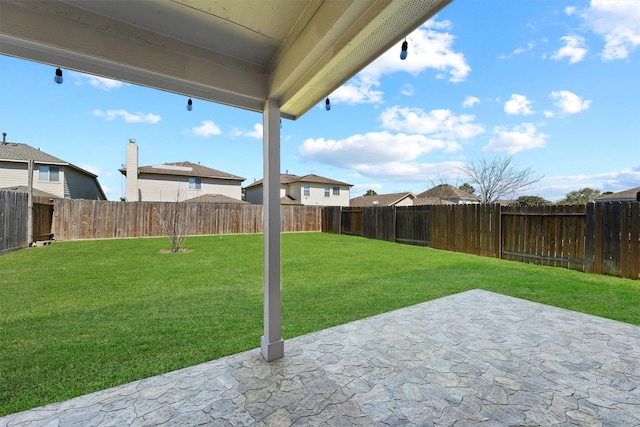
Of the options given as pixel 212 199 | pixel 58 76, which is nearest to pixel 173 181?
pixel 212 199

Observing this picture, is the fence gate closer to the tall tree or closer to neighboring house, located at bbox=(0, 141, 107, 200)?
the tall tree

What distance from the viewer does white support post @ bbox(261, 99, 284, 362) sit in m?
2.25

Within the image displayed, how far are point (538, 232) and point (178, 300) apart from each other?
23.6ft

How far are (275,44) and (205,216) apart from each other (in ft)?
37.8

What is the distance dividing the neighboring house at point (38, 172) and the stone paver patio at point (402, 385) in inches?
525

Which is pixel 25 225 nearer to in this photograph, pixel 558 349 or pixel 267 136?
pixel 267 136

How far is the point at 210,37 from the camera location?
1.77m

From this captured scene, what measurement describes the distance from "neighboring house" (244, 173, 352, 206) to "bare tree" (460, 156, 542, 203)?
32.7 ft

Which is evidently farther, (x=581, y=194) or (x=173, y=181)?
(x=173, y=181)

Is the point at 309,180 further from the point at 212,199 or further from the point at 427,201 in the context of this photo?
the point at 427,201

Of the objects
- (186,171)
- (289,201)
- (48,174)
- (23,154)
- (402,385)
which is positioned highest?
(186,171)

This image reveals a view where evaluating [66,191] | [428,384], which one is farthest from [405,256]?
[66,191]

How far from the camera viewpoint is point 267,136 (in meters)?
2.25

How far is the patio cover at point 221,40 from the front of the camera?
132 cm
